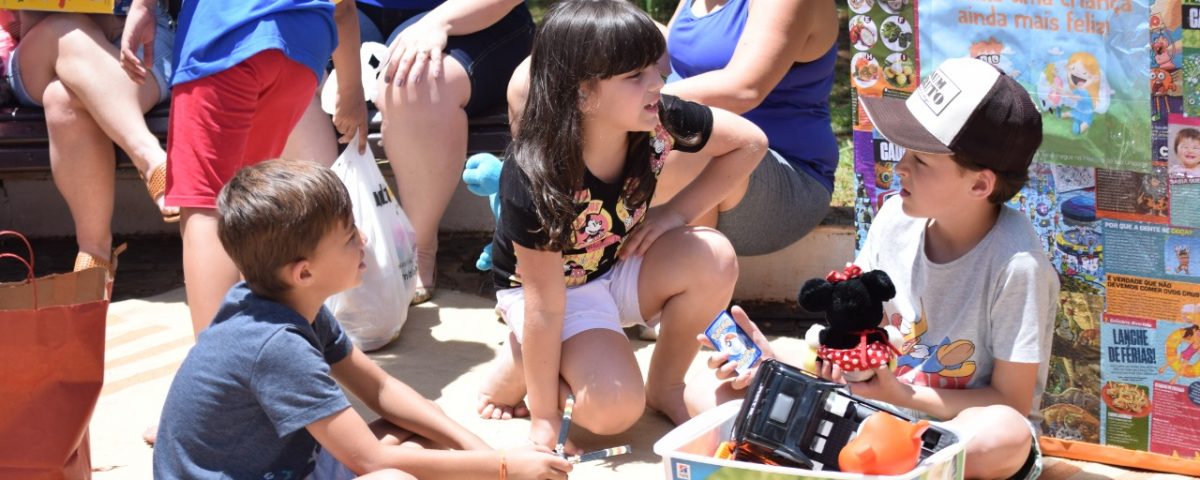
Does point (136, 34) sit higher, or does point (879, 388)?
point (136, 34)

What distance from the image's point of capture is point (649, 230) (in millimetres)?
3066

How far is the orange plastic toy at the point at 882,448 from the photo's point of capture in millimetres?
2098

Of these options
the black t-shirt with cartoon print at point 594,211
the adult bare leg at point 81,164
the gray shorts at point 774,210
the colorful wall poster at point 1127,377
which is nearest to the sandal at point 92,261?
the adult bare leg at point 81,164

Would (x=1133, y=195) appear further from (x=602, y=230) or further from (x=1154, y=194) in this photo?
(x=602, y=230)

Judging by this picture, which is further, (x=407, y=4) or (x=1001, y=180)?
(x=407, y=4)

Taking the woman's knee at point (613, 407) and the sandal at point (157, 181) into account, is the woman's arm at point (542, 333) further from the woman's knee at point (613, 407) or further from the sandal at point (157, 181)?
the sandal at point (157, 181)

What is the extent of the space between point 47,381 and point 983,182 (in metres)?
1.79

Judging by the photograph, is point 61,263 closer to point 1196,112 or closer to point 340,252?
point 340,252

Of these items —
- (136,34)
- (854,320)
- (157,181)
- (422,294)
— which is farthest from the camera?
(422,294)

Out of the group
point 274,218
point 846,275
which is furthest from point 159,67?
point 846,275

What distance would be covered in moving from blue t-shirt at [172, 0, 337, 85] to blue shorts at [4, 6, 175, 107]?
106 centimetres

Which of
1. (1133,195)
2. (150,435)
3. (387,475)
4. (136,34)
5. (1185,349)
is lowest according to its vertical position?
(150,435)

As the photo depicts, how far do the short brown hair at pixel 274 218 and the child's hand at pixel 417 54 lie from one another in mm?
1612

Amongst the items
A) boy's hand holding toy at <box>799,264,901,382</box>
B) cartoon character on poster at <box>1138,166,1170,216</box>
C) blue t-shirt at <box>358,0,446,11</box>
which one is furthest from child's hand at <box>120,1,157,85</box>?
cartoon character on poster at <box>1138,166,1170,216</box>
